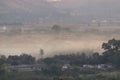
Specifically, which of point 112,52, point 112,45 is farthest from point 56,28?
point 112,52

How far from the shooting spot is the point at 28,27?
52.1 meters

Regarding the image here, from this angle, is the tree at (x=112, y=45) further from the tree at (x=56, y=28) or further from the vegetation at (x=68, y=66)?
the tree at (x=56, y=28)

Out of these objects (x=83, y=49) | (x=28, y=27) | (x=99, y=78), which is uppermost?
(x=28, y=27)

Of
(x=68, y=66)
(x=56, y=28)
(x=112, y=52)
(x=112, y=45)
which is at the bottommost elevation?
(x=68, y=66)

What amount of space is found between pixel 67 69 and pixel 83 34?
15442mm

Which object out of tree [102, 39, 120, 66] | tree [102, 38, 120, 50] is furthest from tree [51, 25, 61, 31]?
tree [102, 38, 120, 50]

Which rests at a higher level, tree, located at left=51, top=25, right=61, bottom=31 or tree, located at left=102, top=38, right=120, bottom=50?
tree, located at left=51, top=25, right=61, bottom=31

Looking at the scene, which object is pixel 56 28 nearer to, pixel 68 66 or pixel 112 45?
pixel 112 45

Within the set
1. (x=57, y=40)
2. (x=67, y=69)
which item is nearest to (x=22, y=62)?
(x=67, y=69)

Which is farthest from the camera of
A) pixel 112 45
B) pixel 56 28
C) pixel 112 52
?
pixel 56 28

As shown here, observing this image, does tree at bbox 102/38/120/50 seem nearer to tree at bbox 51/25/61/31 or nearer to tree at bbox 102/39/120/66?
tree at bbox 102/39/120/66

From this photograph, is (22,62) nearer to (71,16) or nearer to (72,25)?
(72,25)

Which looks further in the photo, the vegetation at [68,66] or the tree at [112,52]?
the tree at [112,52]

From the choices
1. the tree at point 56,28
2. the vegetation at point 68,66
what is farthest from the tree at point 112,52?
the tree at point 56,28
